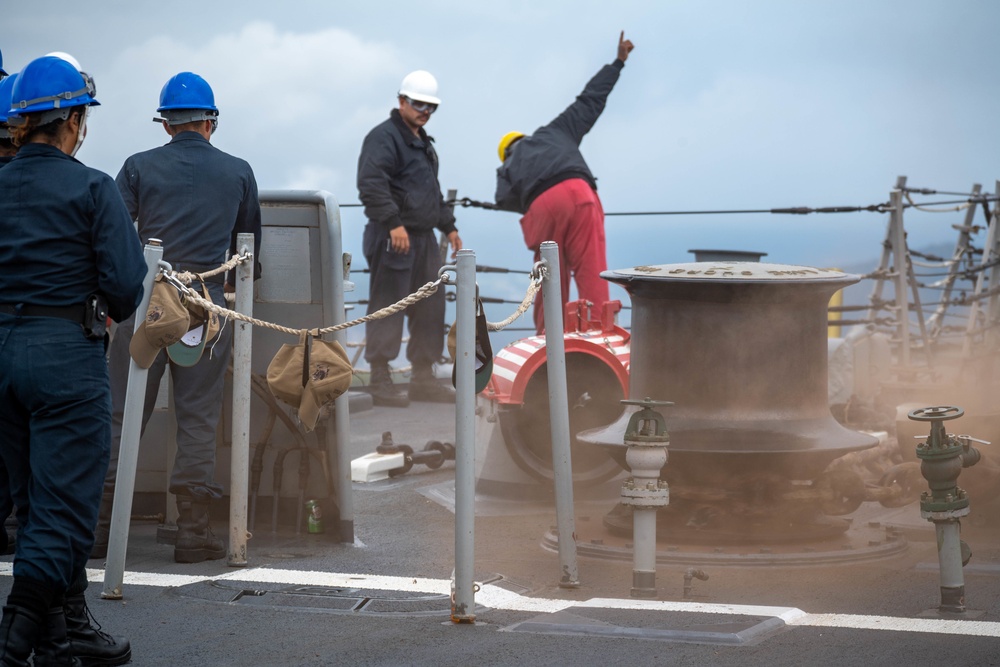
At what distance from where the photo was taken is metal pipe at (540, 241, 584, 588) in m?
5.60

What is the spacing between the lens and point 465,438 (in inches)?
199

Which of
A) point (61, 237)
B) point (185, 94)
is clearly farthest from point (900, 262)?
point (61, 237)

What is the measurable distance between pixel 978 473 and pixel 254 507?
3444 mm

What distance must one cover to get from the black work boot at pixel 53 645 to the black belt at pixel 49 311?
88 cm

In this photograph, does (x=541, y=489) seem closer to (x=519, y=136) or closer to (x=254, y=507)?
(x=254, y=507)

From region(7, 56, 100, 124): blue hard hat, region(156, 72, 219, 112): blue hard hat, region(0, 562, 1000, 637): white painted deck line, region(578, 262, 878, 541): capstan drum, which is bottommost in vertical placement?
region(0, 562, 1000, 637): white painted deck line

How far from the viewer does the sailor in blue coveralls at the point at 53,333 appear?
4.16m

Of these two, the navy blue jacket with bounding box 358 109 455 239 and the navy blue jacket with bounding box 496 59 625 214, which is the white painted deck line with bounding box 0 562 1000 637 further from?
the navy blue jacket with bounding box 358 109 455 239

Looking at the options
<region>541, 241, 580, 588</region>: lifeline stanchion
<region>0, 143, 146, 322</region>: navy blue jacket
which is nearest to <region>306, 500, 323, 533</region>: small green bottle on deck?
<region>541, 241, 580, 588</region>: lifeline stanchion

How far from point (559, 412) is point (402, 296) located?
5.36 meters

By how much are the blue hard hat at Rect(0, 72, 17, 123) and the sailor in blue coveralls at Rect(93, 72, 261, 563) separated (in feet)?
2.27

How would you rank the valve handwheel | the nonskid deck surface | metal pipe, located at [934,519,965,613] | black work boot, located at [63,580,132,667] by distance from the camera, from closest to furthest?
black work boot, located at [63,580,132,667]
the nonskid deck surface
metal pipe, located at [934,519,965,613]
the valve handwheel

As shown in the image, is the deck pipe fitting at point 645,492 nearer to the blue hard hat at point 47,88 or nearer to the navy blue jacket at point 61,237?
the navy blue jacket at point 61,237

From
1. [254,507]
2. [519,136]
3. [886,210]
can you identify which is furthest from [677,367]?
[886,210]
